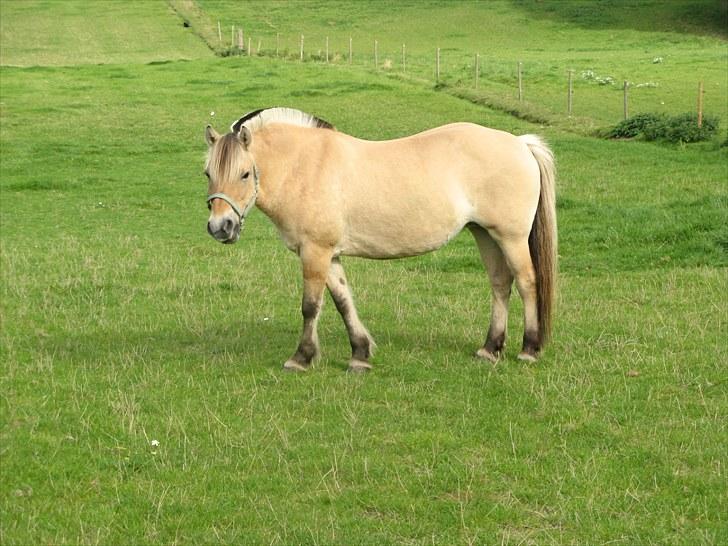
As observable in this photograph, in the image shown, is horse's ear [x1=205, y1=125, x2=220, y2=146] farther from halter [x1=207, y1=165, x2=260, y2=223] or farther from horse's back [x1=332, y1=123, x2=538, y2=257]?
horse's back [x1=332, y1=123, x2=538, y2=257]

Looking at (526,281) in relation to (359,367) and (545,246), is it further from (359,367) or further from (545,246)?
(359,367)

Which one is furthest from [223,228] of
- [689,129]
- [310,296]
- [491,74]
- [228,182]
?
[491,74]

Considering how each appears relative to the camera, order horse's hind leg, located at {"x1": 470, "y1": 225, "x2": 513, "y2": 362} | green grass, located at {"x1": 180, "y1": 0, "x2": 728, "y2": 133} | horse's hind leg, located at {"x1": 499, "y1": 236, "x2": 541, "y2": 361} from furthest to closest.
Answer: green grass, located at {"x1": 180, "y1": 0, "x2": 728, "y2": 133} → horse's hind leg, located at {"x1": 470, "y1": 225, "x2": 513, "y2": 362} → horse's hind leg, located at {"x1": 499, "y1": 236, "x2": 541, "y2": 361}

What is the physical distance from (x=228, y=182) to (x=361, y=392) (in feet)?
7.07

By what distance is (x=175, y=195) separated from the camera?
22.3 m

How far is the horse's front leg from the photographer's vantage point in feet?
30.7

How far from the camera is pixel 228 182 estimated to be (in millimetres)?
9016

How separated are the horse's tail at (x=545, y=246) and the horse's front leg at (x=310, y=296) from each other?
1994 millimetres

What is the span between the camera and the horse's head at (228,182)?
29.5 feet

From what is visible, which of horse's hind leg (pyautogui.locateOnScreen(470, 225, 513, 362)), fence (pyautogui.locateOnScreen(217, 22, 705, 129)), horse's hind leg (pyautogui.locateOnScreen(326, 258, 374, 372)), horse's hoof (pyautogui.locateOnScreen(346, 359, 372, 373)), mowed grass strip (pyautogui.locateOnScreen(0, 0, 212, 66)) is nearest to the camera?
horse's hoof (pyautogui.locateOnScreen(346, 359, 372, 373))

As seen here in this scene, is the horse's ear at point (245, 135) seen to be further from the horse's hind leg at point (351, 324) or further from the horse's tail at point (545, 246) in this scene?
the horse's tail at point (545, 246)

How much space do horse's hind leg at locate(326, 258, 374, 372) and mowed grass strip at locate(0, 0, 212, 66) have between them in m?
40.3

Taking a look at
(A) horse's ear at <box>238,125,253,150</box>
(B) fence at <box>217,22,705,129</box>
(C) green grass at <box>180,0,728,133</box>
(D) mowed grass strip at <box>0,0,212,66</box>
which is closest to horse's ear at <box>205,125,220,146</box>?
(A) horse's ear at <box>238,125,253,150</box>

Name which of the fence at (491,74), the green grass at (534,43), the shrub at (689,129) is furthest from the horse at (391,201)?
the green grass at (534,43)
